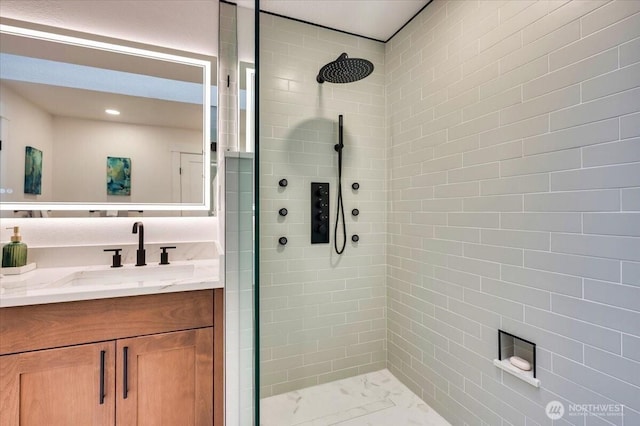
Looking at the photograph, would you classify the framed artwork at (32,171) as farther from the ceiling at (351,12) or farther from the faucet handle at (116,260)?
the ceiling at (351,12)

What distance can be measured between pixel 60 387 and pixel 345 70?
1986 millimetres

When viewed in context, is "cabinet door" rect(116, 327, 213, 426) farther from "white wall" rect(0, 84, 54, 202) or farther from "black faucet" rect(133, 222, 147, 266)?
"white wall" rect(0, 84, 54, 202)

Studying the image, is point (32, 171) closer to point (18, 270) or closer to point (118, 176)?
point (118, 176)

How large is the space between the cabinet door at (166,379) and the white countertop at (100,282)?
218 millimetres

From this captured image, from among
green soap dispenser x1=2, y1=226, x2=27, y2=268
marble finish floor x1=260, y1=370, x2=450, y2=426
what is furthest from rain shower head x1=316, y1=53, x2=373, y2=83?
marble finish floor x1=260, y1=370, x2=450, y2=426

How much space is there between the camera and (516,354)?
4.53 ft

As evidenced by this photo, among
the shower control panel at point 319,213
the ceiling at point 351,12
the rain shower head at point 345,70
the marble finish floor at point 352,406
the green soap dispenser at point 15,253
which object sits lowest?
the marble finish floor at point 352,406

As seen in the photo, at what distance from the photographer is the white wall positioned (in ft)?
4.75

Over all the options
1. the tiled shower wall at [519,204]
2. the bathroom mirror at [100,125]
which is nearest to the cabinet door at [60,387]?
the bathroom mirror at [100,125]

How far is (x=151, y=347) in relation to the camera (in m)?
1.24

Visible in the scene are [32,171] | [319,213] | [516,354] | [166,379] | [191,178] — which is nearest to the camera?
[166,379]

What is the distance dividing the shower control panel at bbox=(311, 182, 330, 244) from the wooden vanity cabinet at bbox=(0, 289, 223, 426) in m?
0.84

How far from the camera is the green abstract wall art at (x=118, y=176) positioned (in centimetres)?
162

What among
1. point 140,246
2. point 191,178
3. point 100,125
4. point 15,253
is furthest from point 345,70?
point 15,253
